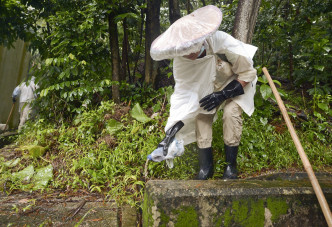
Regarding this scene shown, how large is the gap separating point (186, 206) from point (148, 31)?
4.16 m

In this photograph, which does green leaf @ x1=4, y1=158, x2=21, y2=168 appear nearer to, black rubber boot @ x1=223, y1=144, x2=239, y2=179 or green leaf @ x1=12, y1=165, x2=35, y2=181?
green leaf @ x1=12, y1=165, x2=35, y2=181

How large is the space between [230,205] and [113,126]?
2237mm

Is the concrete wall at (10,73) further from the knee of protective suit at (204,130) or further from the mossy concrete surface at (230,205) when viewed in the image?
the mossy concrete surface at (230,205)

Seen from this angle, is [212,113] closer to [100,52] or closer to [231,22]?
[100,52]

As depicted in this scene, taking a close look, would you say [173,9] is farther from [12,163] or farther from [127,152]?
[12,163]

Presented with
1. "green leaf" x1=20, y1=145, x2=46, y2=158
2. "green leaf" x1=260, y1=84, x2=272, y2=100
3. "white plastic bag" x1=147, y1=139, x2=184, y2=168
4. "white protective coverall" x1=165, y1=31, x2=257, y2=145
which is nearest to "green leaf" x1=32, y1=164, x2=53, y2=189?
"green leaf" x1=20, y1=145, x2=46, y2=158

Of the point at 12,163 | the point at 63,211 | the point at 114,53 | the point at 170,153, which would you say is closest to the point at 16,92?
the point at 114,53

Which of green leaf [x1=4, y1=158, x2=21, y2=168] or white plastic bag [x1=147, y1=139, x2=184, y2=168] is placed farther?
→ green leaf [x1=4, y1=158, x2=21, y2=168]

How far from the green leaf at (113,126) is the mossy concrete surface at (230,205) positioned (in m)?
1.77

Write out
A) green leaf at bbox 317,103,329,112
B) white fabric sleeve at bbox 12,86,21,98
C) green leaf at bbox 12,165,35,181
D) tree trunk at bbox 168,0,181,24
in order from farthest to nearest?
white fabric sleeve at bbox 12,86,21,98
tree trunk at bbox 168,0,181,24
green leaf at bbox 317,103,329,112
green leaf at bbox 12,165,35,181

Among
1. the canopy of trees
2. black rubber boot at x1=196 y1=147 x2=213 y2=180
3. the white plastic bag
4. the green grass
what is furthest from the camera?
the canopy of trees

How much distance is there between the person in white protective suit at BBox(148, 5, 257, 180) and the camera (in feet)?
7.90

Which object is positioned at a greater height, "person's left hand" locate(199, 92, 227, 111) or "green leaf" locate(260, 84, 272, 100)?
"green leaf" locate(260, 84, 272, 100)

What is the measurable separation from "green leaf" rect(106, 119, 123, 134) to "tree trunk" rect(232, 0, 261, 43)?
7.03 feet
